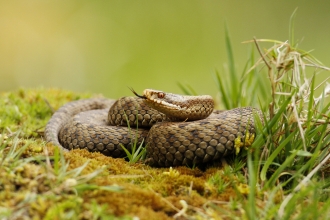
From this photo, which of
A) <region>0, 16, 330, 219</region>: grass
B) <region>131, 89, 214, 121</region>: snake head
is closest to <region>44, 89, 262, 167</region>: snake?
<region>131, 89, 214, 121</region>: snake head

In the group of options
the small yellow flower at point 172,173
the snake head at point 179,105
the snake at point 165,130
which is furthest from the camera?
the snake head at point 179,105

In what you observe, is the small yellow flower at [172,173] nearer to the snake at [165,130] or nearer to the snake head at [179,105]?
the snake at [165,130]

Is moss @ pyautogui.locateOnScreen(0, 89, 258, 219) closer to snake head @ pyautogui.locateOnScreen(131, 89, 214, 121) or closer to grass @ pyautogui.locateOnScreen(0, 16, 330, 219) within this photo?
grass @ pyautogui.locateOnScreen(0, 16, 330, 219)

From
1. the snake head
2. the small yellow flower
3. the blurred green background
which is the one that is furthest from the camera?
the blurred green background

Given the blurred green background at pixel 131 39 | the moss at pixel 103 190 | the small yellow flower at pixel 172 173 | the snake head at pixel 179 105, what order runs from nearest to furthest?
the moss at pixel 103 190
the small yellow flower at pixel 172 173
the snake head at pixel 179 105
the blurred green background at pixel 131 39

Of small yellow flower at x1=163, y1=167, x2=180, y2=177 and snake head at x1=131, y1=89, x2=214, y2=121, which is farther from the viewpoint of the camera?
snake head at x1=131, y1=89, x2=214, y2=121

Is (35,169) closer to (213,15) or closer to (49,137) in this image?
(49,137)

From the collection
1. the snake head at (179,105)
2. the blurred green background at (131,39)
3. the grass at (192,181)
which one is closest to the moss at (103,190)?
the grass at (192,181)
